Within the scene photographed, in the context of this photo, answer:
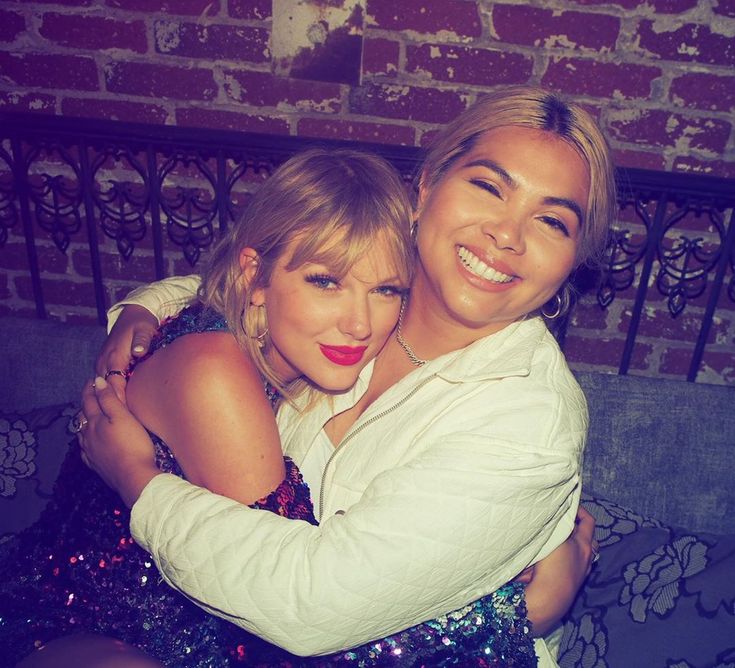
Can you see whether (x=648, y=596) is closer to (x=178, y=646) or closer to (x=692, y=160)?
(x=178, y=646)

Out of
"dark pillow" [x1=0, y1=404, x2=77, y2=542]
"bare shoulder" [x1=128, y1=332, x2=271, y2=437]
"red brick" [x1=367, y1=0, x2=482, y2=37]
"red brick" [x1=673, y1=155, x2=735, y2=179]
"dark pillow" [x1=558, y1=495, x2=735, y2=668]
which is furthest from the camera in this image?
"red brick" [x1=673, y1=155, x2=735, y2=179]

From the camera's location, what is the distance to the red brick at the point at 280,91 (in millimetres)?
2242

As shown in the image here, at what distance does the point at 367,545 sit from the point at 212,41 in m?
1.76

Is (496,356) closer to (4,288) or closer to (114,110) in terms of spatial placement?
(114,110)

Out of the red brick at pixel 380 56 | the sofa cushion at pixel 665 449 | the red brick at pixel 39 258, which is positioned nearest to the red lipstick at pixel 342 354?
the sofa cushion at pixel 665 449

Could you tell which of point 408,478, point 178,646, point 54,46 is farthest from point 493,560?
point 54,46

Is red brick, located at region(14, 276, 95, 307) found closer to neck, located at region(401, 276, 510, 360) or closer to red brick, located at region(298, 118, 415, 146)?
red brick, located at region(298, 118, 415, 146)

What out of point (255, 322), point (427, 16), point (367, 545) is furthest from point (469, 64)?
point (367, 545)

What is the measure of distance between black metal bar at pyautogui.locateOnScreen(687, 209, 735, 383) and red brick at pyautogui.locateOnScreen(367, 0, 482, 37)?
1.01 meters

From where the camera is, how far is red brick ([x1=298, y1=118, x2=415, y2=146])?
89.8 inches

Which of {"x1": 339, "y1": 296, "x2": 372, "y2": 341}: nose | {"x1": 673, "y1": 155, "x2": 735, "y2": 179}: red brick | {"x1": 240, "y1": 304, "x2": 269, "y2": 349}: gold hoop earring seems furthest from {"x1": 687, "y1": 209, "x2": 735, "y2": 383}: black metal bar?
{"x1": 240, "y1": 304, "x2": 269, "y2": 349}: gold hoop earring

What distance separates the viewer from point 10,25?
88.0 inches

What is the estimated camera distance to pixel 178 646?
141cm

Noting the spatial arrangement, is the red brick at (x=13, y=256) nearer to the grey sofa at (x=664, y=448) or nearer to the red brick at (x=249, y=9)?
the red brick at (x=249, y=9)
